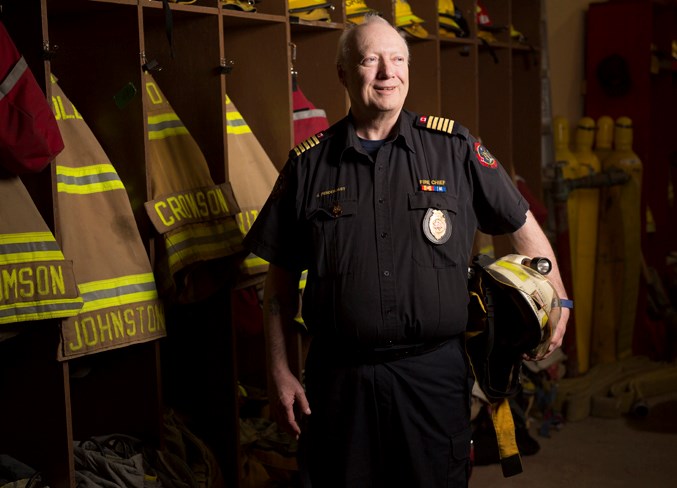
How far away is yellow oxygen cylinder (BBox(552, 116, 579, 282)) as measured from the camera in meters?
5.12

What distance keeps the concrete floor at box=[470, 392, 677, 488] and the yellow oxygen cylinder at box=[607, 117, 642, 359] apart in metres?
0.65

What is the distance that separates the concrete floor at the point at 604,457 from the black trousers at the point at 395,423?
1.56 metres

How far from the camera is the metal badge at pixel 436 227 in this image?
89.8 inches

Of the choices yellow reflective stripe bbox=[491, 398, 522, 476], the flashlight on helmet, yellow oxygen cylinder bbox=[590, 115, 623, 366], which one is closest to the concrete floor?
yellow oxygen cylinder bbox=[590, 115, 623, 366]

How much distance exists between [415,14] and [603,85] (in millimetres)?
1927

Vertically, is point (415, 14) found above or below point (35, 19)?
above

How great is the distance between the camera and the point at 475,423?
161 inches

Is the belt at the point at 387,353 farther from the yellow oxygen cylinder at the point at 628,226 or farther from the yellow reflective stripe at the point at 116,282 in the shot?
the yellow oxygen cylinder at the point at 628,226

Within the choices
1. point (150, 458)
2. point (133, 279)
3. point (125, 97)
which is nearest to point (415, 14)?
point (125, 97)

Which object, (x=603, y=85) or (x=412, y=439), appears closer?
(x=412, y=439)

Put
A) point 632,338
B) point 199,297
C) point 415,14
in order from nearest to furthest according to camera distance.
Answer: point 199,297
point 415,14
point 632,338

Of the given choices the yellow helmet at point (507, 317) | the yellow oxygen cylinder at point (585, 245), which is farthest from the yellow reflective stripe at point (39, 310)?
the yellow oxygen cylinder at point (585, 245)

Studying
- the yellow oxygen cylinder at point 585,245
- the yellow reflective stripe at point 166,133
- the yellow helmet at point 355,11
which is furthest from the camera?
the yellow oxygen cylinder at point 585,245

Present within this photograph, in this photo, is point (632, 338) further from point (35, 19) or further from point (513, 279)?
point (35, 19)
